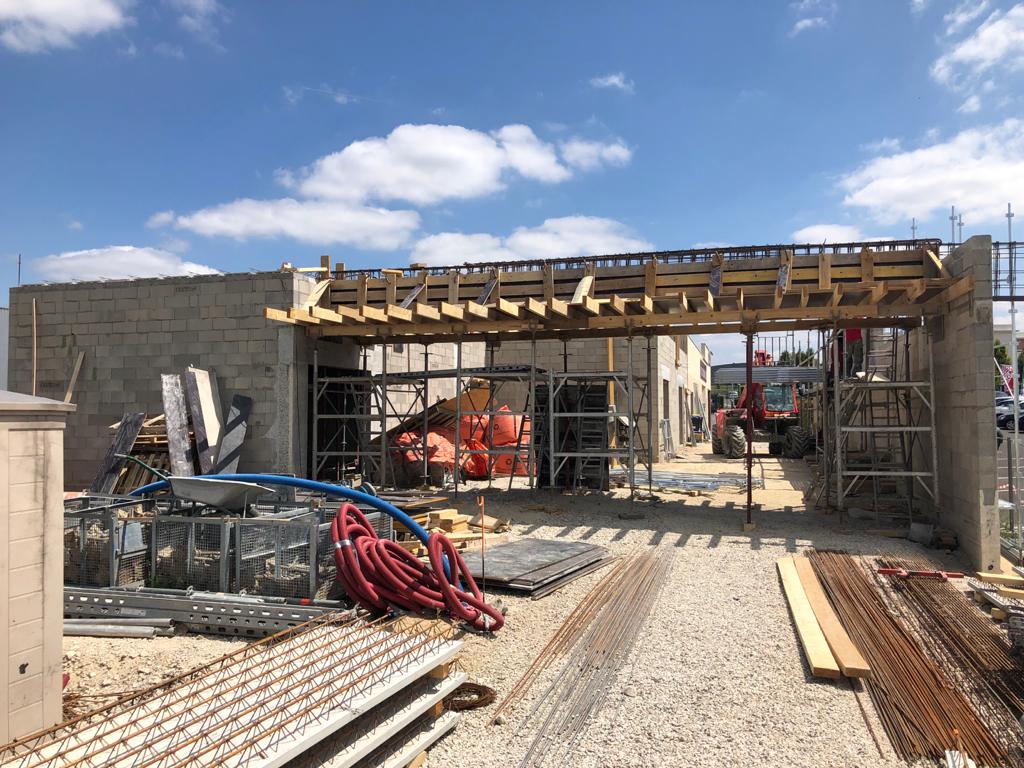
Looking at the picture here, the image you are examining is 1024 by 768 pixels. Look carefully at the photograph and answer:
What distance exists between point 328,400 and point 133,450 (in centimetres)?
377

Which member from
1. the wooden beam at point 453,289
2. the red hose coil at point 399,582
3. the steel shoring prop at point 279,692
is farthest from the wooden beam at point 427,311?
the steel shoring prop at point 279,692

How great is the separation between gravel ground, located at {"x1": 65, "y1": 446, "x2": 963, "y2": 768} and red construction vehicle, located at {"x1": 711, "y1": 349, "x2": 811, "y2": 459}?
14965 mm

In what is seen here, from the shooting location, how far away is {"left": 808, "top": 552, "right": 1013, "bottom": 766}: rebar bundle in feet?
13.1

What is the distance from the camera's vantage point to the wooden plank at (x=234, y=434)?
1213 centimetres

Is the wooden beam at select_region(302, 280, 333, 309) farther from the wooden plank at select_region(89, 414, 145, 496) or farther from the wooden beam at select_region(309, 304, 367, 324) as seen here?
the wooden plank at select_region(89, 414, 145, 496)

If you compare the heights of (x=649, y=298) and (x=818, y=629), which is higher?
(x=649, y=298)

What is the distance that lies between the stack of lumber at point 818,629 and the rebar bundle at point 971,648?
2.27 ft

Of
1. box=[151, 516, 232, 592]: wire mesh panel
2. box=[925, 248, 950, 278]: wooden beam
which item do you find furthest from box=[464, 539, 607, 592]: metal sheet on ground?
box=[925, 248, 950, 278]: wooden beam

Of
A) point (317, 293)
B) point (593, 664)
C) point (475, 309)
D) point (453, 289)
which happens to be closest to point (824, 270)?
point (475, 309)

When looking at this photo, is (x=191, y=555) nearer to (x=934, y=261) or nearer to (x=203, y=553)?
(x=203, y=553)

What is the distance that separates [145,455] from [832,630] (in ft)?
37.3

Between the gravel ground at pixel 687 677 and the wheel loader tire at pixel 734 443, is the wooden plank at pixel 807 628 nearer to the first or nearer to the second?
the gravel ground at pixel 687 677

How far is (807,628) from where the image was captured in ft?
19.3

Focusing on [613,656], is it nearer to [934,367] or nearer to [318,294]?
[934,367]
